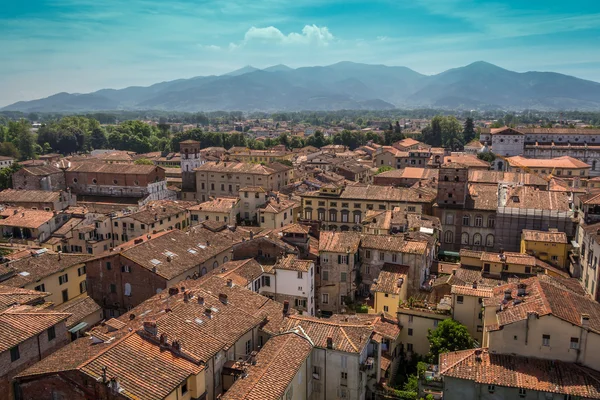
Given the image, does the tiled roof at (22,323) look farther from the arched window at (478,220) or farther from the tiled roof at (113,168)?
the tiled roof at (113,168)

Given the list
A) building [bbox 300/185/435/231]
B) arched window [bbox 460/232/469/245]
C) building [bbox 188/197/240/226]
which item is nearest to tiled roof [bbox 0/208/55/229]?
building [bbox 188/197/240/226]

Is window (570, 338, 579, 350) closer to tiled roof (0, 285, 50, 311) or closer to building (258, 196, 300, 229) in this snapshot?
tiled roof (0, 285, 50, 311)

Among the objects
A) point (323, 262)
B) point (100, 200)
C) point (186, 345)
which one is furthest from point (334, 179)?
point (186, 345)

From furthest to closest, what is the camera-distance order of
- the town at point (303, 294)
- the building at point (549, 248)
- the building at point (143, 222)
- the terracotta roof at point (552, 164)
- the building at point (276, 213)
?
the terracotta roof at point (552, 164) → the building at point (276, 213) → the building at point (143, 222) → the building at point (549, 248) → the town at point (303, 294)

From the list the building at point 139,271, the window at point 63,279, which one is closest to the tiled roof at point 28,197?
the window at point 63,279

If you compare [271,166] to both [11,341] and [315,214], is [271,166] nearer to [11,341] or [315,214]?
[315,214]

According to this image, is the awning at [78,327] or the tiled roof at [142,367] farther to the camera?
the awning at [78,327]
